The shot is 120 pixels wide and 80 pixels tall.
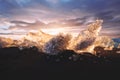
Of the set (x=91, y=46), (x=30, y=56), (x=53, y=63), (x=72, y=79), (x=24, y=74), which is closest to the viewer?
(x=72, y=79)

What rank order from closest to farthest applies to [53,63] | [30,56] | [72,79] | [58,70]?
1. [72,79]
2. [58,70]
3. [53,63]
4. [30,56]

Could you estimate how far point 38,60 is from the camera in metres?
64.8

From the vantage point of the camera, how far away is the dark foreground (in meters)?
48.7

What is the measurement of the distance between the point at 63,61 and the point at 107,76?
1737 centimetres

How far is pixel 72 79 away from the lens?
152 ft

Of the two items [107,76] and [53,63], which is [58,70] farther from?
[107,76]

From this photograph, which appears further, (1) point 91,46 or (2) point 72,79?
(1) point 91,46

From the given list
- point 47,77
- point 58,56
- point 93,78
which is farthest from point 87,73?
point 58,56

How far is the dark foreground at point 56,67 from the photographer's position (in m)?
48.7

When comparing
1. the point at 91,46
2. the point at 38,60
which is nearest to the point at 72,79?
the point at 38,60

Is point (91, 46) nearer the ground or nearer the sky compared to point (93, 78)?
nearer the sky

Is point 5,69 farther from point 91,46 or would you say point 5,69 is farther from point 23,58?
point 91,46

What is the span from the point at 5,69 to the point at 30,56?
1813 cm

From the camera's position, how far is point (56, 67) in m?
56.1
